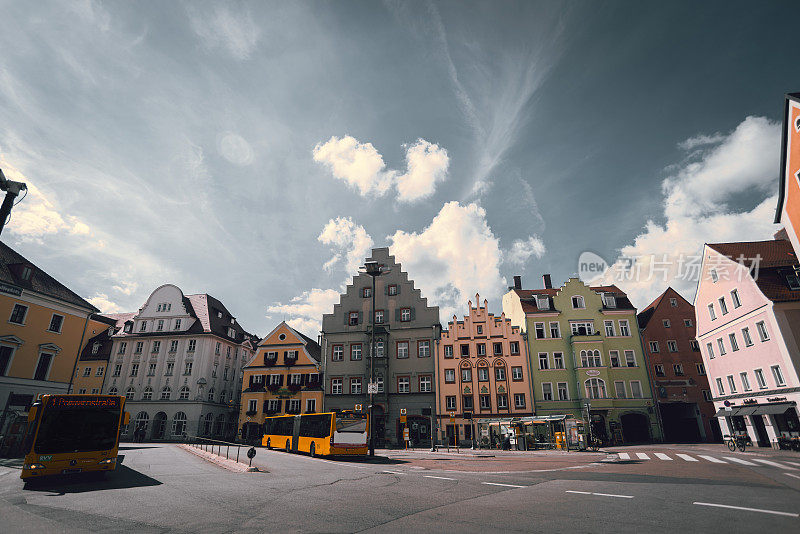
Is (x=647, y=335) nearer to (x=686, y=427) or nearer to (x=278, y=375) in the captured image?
(x=686, y=427)

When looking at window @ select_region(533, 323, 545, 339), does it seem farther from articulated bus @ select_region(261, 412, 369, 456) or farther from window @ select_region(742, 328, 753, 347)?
articulated bus @ select_region(261, 412, 369, 456)

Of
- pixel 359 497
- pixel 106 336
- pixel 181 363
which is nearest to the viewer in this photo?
pixel 359 497

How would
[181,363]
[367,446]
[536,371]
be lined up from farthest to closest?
[181,363] < [536,371] < [367,446]

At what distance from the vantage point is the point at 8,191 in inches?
487

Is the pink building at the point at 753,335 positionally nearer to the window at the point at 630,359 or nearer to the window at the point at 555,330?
the window at the point at 630,359

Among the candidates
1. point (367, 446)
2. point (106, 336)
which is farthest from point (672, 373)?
point (106, 336)

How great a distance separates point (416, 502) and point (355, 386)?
1411 inches

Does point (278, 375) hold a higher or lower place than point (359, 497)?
higher

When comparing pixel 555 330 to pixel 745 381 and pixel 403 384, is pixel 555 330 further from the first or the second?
pixel 403 384

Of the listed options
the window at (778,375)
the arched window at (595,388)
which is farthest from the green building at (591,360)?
the window at (778,375)

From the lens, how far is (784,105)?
27047 millimetres

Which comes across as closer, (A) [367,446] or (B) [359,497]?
(B) [359,497]

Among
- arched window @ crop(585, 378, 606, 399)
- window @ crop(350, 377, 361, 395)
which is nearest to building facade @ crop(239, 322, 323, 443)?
window @ crop(350, 377, 361, 395)

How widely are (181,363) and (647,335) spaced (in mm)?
54662
